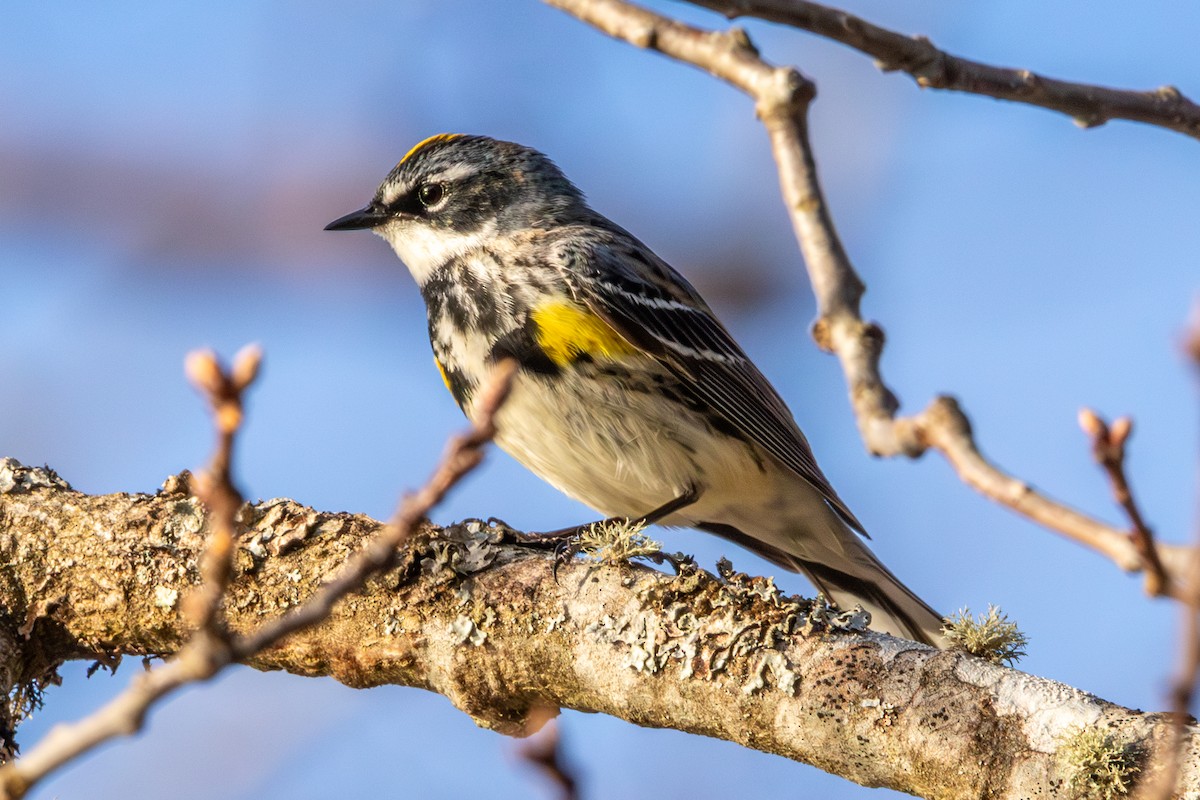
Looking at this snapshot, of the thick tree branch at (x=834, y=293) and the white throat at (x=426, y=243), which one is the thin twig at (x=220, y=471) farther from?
the white throat at (x=426, y=243)

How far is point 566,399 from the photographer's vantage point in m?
5.29

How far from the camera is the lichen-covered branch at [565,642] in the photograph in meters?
3.12

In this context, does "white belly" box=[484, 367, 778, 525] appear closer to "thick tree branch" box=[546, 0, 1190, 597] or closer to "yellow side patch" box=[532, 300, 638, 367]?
"yellow side patch" box=[532, 300, 638, 367]

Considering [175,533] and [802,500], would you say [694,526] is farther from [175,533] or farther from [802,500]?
[175,533]

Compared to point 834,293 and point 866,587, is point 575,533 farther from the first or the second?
point 834,293

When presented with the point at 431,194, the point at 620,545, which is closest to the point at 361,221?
the point at 431,194

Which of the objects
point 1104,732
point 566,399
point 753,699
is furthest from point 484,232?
point 1104,732

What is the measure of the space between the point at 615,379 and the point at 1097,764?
2841 millimetres

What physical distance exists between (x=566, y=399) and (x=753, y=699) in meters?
2.11

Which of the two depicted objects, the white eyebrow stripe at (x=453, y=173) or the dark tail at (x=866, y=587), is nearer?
the dark tail at (x=866, y=587)

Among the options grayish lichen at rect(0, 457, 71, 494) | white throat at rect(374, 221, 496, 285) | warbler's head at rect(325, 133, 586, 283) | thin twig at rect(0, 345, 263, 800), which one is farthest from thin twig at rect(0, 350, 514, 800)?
warbler's head at rect(325, 133, 586, 283)

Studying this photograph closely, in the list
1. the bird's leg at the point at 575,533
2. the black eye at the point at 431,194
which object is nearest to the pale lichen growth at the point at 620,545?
the bird's leg at the point at 575,533

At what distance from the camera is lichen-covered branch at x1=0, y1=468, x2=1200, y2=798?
312 centimetres

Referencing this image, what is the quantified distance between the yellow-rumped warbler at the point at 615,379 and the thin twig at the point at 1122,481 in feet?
11.2
